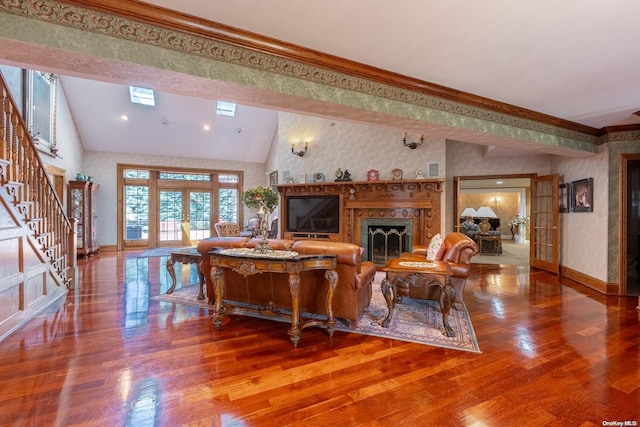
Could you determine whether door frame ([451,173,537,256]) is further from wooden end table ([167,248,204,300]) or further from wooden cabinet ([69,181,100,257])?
wooden cabinet ([69,181,100,257])

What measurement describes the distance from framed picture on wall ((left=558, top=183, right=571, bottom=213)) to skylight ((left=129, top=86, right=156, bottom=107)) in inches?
371

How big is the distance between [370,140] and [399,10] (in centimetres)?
456

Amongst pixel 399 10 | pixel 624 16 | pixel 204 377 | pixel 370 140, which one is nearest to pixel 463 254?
pixel 624 16

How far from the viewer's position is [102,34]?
5.93 ft

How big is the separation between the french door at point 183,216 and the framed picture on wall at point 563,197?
9217 mm

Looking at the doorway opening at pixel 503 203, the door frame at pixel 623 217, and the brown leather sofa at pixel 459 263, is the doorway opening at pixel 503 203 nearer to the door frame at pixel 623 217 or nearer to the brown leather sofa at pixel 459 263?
the door frame at pixel 623 217

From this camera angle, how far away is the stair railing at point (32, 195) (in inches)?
120

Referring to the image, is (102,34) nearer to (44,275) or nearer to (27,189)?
(27,189)

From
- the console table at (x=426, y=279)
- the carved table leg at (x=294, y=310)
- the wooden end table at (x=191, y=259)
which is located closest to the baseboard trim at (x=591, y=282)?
the console table at (x=426, y=279)

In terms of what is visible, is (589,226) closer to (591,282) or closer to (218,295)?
(591,282)

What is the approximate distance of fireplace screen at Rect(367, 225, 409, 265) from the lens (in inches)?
240

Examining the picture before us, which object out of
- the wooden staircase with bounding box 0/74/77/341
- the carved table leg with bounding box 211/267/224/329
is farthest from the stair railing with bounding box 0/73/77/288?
the carved table leg with bounding box 211/267/224/329

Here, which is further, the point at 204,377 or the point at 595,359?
the point at 595,359

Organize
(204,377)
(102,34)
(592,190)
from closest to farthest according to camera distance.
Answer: (102,34) → (204,377) → (592,190)
